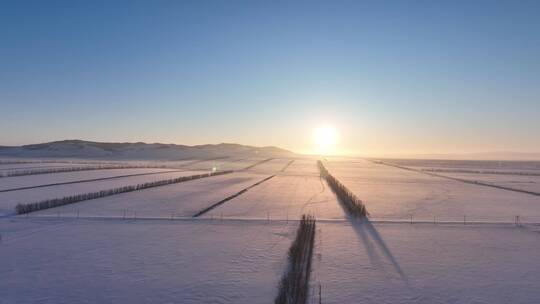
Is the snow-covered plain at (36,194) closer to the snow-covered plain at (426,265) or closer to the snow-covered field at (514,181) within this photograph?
the snow-covered plain at (426,265)

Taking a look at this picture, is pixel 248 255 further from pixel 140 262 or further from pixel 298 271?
pixel 140 262

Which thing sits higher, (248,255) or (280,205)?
(280,205)

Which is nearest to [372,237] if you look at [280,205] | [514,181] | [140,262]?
Result: [280,205]

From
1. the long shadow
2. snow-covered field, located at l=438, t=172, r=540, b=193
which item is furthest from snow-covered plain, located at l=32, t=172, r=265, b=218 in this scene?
snow-covered field, located at l=438, t=172, r=540, b=193

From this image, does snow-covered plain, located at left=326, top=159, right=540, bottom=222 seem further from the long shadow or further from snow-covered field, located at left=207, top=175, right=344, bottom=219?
snow-covered field, located at left=207, top=175, right=344, bottom=219

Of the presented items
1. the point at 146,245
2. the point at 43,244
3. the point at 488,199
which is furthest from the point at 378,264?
the point at 488,199

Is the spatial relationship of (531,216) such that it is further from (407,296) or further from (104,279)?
(104,279)

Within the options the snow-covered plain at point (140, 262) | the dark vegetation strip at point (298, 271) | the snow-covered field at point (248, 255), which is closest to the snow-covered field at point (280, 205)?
the snow-covered field at point (248, 255)

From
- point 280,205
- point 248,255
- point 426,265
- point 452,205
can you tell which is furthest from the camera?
point 452,205
